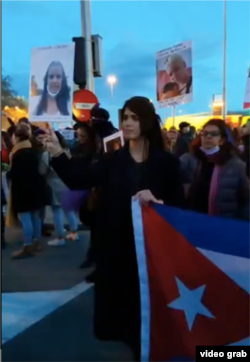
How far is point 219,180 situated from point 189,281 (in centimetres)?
154

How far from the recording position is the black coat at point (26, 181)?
798 cm

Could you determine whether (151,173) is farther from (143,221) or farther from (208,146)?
(208,146)

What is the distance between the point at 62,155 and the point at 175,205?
2.31 feet

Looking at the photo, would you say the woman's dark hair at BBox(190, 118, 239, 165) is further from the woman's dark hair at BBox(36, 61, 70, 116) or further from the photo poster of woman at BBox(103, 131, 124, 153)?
the woman's dark hair at BBox(36, 61, 70, 116)

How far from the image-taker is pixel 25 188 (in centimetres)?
813

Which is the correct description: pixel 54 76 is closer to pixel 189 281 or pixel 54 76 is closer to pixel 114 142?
pixel 114 142

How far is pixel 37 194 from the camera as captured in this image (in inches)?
329

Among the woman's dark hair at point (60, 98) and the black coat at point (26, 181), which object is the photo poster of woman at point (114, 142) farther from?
the black coat at point (26, 181)

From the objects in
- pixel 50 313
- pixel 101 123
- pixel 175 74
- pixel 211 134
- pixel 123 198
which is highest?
pixel 175 74

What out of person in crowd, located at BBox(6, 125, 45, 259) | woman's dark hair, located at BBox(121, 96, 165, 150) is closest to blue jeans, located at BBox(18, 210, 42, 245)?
person in crowd, located at BBox(6, 125, 45, 259)

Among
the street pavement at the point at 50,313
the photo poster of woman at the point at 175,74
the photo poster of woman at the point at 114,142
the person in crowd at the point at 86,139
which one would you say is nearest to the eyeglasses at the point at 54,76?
the photo poster of woman at the point at 114,142

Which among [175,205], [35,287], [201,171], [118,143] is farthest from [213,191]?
[35,287]

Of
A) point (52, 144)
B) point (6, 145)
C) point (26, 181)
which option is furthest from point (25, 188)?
point (52, 144)

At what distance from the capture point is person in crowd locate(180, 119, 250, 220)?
473cm
